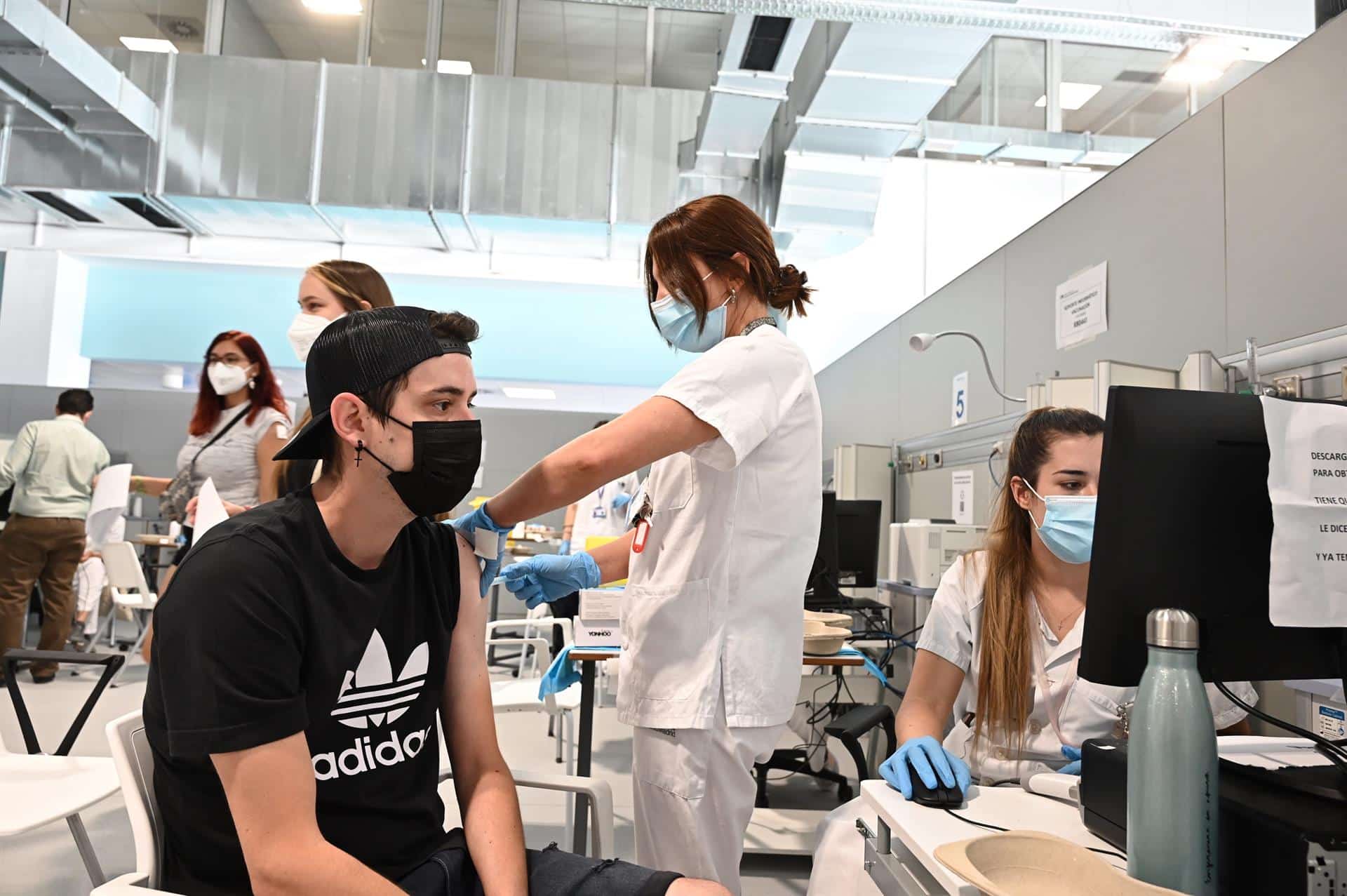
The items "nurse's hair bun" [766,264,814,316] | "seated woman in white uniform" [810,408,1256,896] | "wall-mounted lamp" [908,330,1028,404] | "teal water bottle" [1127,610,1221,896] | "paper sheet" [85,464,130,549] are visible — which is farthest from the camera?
"paper sheet" [85,464,130,549]

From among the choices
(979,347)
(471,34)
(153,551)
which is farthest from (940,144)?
(153,551)

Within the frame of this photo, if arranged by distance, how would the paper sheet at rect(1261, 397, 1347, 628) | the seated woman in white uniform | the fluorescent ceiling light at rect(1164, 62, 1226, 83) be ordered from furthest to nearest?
the fluorescent ceiling light at rect(1164, 62, 1226, 83), the seated woman in white uniform, the paper sheet at rect(1261, 397, 1347, 628)

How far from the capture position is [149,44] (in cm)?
664

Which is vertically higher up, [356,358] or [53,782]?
[356,358]

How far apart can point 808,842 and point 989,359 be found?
2.04 metres

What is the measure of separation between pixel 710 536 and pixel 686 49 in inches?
261

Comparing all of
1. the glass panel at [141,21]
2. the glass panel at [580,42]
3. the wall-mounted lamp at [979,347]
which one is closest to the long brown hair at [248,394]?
the wall-mounted lamp at [979,347]

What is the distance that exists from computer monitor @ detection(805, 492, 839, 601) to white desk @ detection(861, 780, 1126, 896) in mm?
2720

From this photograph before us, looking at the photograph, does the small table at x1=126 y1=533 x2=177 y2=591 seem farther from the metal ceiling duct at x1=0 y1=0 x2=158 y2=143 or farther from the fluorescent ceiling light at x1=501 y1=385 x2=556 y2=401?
the fluorescent ceiling light at x1=501 y1=385 x2=556 y2=401

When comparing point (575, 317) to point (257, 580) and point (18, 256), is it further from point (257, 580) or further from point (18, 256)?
point (257, 580)

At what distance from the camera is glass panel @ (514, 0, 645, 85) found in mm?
6754

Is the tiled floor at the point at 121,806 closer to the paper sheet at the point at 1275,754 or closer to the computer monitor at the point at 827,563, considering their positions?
the computer monitor at the point at 827,563

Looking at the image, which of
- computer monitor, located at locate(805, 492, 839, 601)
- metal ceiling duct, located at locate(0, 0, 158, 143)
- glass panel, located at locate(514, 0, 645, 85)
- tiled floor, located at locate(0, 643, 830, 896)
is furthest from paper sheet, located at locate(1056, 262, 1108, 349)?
metal ceiling duct, located at locate(0, 0, 158, 143)

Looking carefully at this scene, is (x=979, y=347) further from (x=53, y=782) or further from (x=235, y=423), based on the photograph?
(x=53, y=782)
